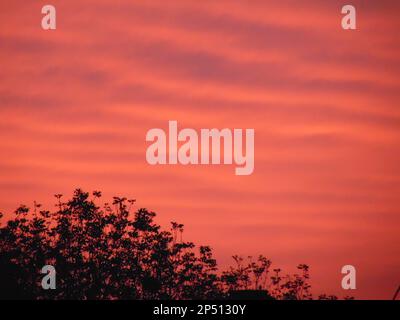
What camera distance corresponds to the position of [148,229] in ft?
176

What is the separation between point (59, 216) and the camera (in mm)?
53094

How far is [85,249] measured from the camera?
175 ft
